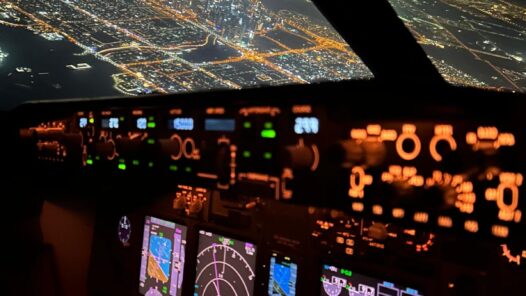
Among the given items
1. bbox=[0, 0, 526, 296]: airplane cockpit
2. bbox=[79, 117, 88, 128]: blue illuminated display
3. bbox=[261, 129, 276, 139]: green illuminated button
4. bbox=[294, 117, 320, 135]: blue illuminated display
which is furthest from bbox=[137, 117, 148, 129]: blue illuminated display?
bbox=[294, 117, 320, 135]: blue illuminated display

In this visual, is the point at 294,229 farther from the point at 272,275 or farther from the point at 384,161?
the point at 384,161

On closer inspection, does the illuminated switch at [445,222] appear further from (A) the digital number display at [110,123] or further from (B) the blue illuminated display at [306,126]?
(A) the digital number display at [110,123]

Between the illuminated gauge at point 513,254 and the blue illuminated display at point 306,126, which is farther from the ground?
the blue illuminated display at point 306,126

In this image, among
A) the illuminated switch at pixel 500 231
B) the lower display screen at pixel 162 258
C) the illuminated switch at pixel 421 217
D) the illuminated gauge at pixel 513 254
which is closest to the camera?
the illuminated switch at pixel 500 231

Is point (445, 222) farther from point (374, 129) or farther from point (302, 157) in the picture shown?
point (302, 157)

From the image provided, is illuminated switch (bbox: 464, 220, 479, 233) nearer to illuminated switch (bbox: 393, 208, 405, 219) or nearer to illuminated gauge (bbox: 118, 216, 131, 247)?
illuminated switch (bbox: 393, 208, 405, 219)

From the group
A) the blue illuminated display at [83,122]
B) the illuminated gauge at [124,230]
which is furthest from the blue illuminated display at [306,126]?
the illuminated gauge at [124,230]
